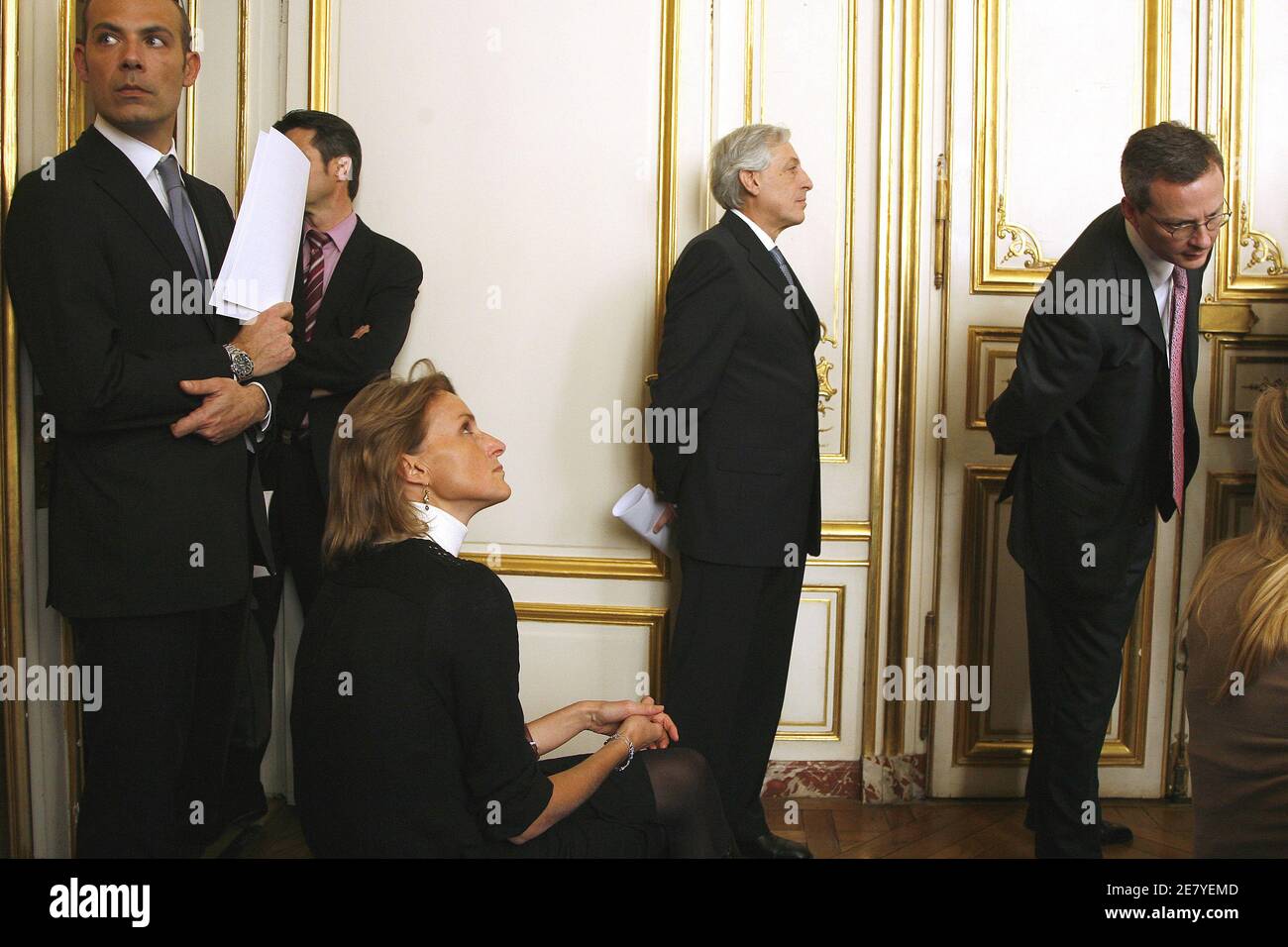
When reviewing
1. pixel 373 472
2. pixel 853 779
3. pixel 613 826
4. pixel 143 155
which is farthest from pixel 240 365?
pixel 853 779

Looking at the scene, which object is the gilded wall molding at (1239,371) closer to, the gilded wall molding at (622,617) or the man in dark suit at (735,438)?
the man in dark suit at (735,438)

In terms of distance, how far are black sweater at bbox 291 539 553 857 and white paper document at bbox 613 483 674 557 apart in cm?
145

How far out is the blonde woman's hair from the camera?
5.94 feet

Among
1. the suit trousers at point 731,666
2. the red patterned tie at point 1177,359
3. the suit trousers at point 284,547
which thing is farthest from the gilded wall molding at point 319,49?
the red patterned tie at point 1177,359

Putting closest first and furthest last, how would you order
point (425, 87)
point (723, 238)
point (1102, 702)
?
point (1102, 702), point (723, 238), point (425, 87)

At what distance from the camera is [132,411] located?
82.0 inches

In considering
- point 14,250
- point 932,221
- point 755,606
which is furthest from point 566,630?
point 14,250

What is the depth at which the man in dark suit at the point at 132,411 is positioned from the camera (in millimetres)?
2078

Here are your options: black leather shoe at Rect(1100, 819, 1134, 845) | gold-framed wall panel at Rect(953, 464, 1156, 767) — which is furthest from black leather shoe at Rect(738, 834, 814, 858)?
black leather shoe at Rect(1100, 819, 1134, 845)

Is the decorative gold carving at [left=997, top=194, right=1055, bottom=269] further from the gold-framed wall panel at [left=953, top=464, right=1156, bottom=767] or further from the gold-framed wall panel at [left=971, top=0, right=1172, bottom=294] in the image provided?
the gold-framed wall panel at [left=953, top=464, right=1156, bottom=767]

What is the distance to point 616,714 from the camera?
211 centimetres
